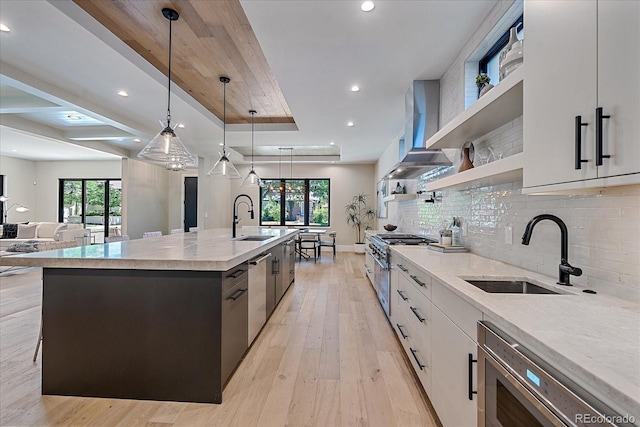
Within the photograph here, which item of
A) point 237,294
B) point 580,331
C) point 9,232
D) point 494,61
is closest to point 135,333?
point 237,294

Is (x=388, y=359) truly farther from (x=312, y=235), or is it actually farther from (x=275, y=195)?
(x=275, y=195)

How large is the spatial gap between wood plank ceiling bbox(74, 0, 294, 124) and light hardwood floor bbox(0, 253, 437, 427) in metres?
3.02

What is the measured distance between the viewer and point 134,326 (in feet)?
6.38

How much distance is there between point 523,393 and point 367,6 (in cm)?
245

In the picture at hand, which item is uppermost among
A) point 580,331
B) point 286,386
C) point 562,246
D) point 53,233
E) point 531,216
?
point 531,216

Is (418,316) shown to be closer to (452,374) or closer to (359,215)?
(452,374)

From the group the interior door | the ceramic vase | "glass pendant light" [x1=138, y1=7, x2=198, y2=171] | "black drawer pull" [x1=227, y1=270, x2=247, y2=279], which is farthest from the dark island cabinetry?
the interior door

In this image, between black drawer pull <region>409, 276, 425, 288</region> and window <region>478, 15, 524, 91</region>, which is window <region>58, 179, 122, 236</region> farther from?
window <region>478, 15, 524, 91</region>

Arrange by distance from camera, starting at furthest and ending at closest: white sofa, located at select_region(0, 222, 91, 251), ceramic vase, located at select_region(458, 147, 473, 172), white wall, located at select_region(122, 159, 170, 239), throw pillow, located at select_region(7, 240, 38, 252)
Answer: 1. white wall, located at select_region(122, 159, 170, 239)
2. white sofa, located at select_region(0, 222, 91, 251)
3. throw pillow, located at select_region(7, 240, 38, 252)
4. ceramic vase, located at select_region(458, 147, 473, 172)

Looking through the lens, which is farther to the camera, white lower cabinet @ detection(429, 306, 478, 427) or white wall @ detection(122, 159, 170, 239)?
white wall @ detection(122, 159, 170, 239)

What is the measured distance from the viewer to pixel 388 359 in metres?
2.51

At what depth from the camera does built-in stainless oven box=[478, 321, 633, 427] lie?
687mm

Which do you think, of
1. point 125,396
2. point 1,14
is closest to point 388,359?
point 125,396

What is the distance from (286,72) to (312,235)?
4.96 meters
